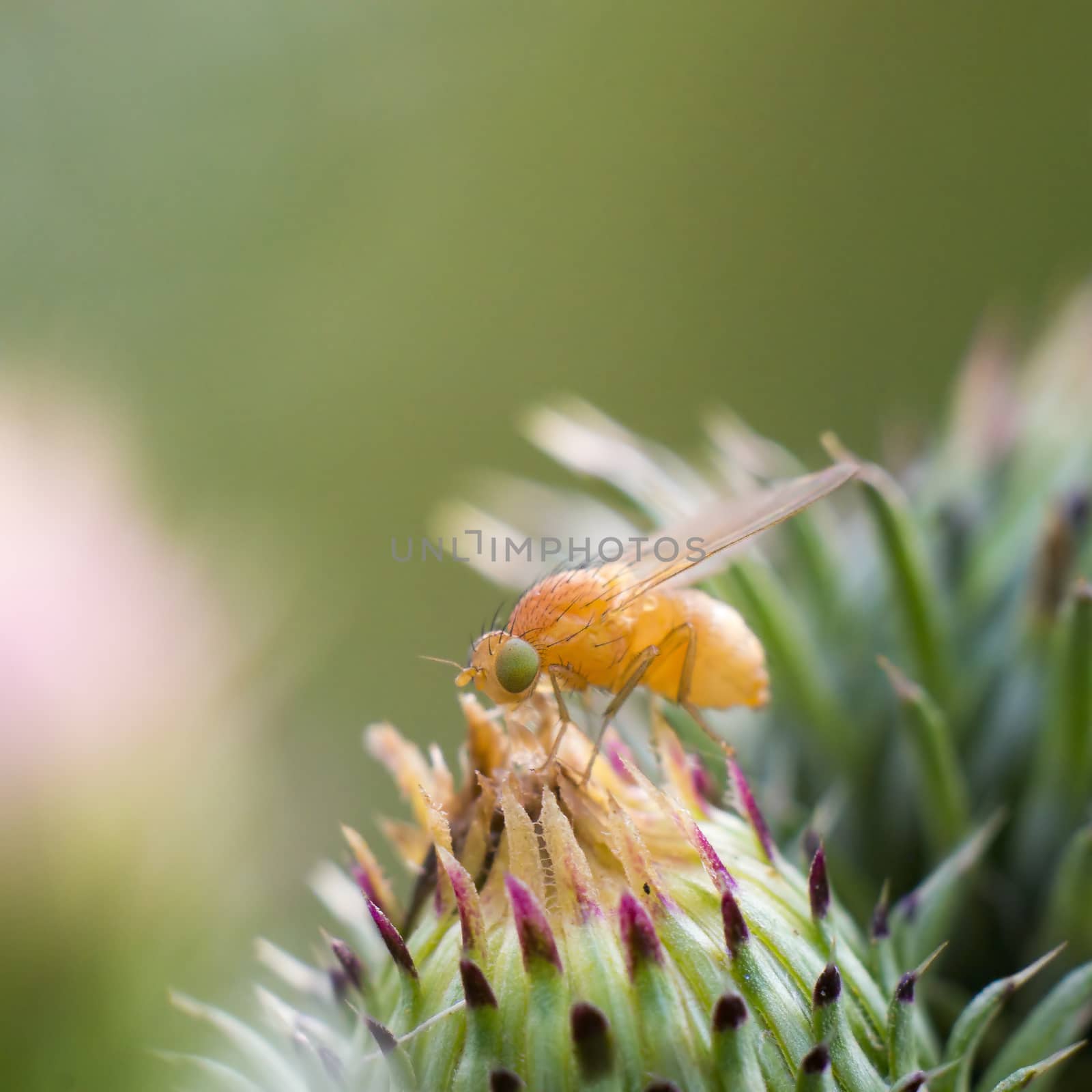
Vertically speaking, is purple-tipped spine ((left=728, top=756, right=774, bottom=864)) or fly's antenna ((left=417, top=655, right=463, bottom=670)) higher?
fly's antenna ((left=417, top=655, right=463, bottom=670))

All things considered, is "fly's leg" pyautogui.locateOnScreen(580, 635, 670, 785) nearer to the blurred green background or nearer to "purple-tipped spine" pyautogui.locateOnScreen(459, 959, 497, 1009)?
"purple-tipped spine" pyautogui.locateOnScreen(459, 959, 497, 1009)

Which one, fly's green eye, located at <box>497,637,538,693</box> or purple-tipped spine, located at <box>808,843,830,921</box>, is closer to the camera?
purple-tipped spine, located at <box>808,843,830,921</box>

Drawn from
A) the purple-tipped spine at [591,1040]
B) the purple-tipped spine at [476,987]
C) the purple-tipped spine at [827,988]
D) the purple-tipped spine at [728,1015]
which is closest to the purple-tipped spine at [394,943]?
the purple-tipped spine at [476,987]

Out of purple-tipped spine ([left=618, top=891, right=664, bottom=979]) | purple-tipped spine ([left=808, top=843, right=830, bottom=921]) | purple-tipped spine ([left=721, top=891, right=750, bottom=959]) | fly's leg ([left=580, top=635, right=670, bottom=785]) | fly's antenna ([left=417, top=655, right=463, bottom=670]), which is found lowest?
purple-tipped spine ([left=808, top=843, right=830, bottom=921])

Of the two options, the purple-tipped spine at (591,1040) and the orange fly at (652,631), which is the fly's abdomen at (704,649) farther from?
the purple-tipped spine at (591,1040)

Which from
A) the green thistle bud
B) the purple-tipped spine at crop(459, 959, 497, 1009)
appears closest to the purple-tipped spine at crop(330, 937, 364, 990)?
the green thistle bud

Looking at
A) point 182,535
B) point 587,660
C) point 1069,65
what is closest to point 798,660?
point 587,660

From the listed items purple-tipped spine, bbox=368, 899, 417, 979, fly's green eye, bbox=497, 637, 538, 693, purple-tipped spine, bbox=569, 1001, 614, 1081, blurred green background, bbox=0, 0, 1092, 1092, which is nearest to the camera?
purple-tipped spine, bbox=569, 1001, 614, 1081

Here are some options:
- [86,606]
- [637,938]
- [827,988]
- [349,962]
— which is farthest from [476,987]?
[86,606]

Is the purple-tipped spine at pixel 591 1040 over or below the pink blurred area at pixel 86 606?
below
